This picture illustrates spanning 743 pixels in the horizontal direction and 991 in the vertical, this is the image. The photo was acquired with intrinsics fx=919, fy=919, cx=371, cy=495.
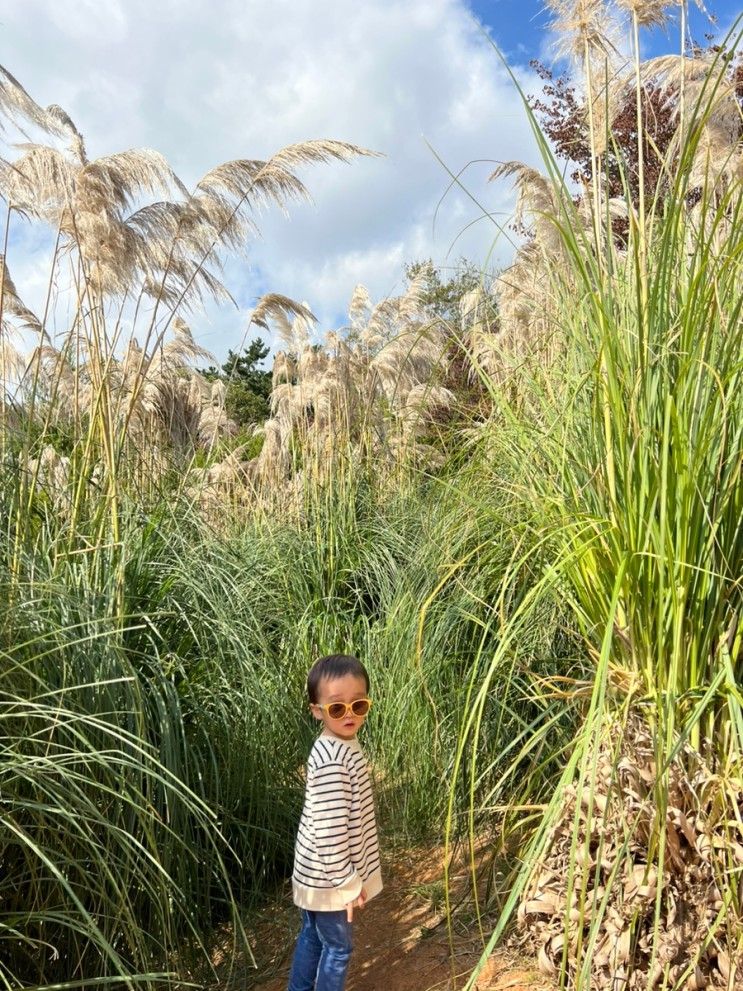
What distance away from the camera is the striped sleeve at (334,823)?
2730 millimetres

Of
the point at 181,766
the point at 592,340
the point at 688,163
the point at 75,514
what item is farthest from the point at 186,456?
the point at 688,163

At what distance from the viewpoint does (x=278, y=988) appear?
10.6 ft

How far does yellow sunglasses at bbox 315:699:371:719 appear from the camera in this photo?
9.37 feet

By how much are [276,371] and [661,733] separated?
237 inches

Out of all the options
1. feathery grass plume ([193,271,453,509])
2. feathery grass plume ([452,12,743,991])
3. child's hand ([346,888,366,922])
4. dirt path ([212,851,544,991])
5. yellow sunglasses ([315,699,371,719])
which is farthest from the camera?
feathery grass plume ([193,271,453,509])

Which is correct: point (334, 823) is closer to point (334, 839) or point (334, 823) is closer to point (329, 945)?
point (334, 839)

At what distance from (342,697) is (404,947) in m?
1.14

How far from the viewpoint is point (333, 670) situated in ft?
9.63

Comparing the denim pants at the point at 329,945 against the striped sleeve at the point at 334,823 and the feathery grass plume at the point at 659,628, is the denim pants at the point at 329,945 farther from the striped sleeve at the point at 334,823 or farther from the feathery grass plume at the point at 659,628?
the feathery grass plume at the point at 659,628

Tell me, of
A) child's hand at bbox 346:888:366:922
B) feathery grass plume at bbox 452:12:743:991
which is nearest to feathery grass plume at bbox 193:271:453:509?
feathery grass plume at bbox 452:12:743:991

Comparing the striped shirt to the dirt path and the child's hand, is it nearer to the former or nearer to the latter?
the child's hand

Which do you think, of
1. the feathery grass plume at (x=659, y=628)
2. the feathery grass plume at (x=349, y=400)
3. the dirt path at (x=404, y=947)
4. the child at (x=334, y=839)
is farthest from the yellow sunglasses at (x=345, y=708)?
the feathery grass plume at (x=349, y=400)

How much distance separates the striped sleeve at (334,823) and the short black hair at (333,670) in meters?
0.27

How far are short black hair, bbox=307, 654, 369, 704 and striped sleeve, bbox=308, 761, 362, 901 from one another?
0.87ft
